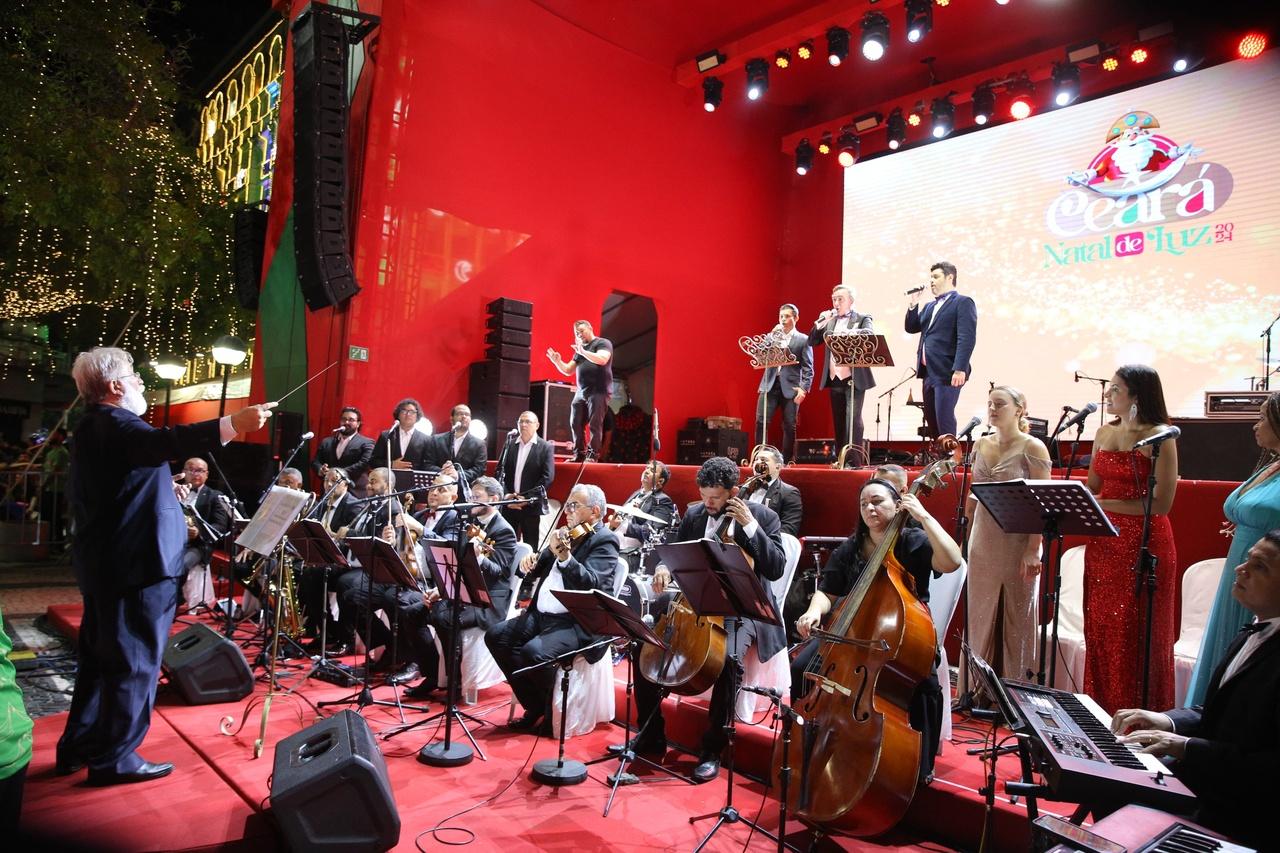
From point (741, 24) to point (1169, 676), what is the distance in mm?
10343

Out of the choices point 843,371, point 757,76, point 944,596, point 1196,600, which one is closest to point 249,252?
point 757,76

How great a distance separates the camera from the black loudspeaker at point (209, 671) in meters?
5.25

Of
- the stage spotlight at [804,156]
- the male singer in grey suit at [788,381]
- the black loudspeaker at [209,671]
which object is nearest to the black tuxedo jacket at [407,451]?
the black loudspeaker at [209,671]

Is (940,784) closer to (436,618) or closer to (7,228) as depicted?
(436,618)

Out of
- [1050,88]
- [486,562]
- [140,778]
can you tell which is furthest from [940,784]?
[1050,88]

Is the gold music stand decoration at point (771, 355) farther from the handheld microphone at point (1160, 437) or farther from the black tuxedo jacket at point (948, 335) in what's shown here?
the handheld microphone at point (1160, 437)

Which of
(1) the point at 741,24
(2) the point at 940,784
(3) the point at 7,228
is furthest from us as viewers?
(3) the point at 7,228

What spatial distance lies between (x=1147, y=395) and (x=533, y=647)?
3.40 m

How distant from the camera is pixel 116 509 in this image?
3.85m

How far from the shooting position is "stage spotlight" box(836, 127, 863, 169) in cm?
1230

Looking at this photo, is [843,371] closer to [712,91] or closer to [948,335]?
[948,335]

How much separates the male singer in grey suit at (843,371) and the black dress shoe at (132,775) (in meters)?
5.90

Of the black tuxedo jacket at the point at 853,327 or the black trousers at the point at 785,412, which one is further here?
the black trousers at the point at 785,412

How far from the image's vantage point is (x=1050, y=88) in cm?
1081
